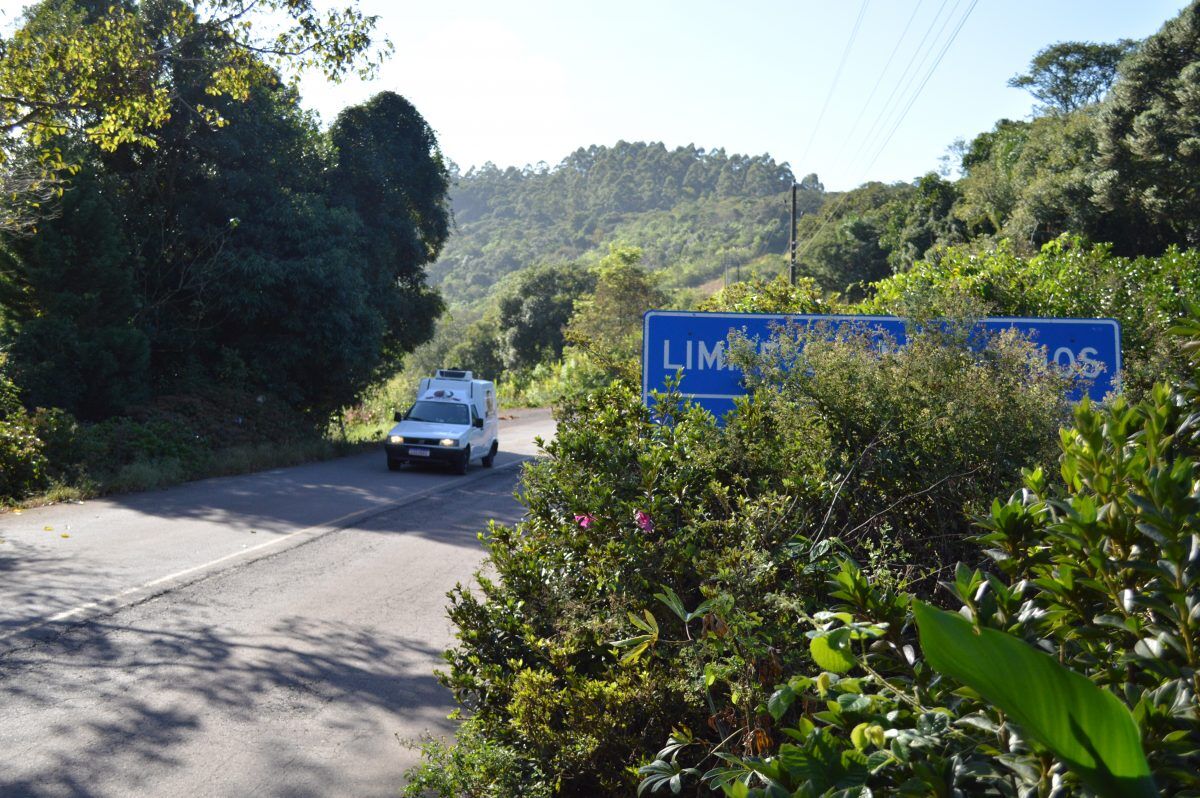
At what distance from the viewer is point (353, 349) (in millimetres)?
25812

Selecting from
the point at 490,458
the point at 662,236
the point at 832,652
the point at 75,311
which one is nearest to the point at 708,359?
the point at 832,652

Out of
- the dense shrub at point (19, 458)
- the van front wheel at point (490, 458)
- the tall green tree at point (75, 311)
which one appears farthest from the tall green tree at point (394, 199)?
the dense shrub at point (19, 458)

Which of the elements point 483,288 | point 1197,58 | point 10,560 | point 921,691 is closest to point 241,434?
point 10,560

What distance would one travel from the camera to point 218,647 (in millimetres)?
7570

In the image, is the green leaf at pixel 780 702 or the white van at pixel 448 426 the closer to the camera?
the green leaf at pixel 780 702

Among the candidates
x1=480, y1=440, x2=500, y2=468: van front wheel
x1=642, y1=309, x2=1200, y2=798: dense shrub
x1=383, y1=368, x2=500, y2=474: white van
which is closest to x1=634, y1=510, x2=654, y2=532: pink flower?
x1=642, y1=309, x2=1200, y2=798: dense shrub

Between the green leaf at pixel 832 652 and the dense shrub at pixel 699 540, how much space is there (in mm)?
1387

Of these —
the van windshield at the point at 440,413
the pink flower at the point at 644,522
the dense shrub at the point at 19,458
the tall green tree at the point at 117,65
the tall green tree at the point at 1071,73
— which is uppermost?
the tall green tree at the point at 1071,73

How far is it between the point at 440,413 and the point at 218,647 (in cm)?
1584

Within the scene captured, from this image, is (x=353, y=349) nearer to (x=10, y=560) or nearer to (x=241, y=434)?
(x=241, y=434)

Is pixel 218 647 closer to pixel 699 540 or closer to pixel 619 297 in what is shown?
pixel 699 540

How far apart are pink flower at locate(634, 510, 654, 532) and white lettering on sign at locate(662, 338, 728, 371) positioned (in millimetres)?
3437

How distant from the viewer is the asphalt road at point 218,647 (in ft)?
17.6

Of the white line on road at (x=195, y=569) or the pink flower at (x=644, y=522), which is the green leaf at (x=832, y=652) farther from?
the white line on road at (x=195, y=569)
